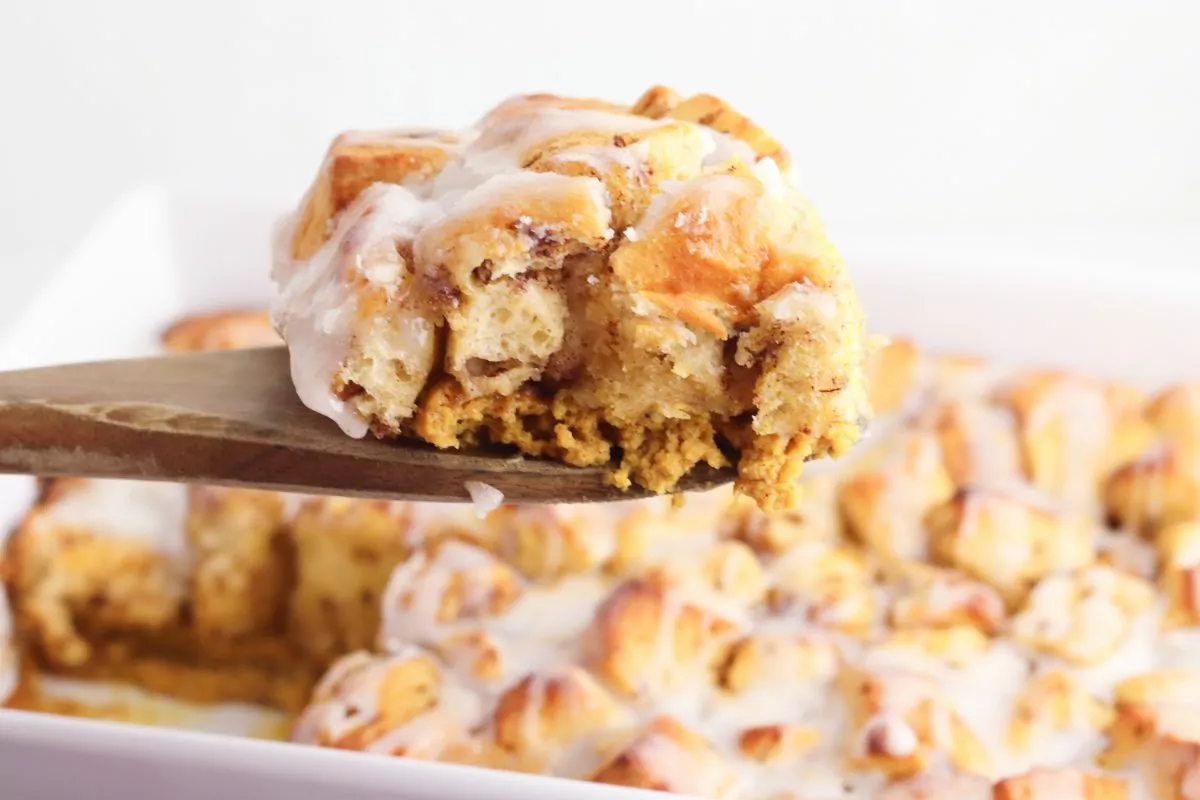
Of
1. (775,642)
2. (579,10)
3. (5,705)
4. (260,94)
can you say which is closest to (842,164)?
(579,10)

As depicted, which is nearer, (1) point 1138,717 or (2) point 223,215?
(1) point 1138,717

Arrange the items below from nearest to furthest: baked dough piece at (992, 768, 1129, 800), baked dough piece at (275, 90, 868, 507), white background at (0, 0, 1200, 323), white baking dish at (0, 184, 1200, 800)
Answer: baked dough piece at (275, 90, 868, 507)
baked dough piece at (992, 768, 1129, 800)
white baking dish at (0, 184, 1200, 800)
white background at (0, 0, 1200, 323)

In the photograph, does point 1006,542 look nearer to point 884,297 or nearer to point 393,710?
point 884,297

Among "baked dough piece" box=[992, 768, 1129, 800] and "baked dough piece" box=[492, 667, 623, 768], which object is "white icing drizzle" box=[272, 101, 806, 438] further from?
"baked dough piece" box=[992, 768, 1129, 800]

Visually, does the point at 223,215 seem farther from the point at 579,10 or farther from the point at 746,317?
the point at 746,317

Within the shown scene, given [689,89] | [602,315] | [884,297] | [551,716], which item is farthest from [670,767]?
[689,89]

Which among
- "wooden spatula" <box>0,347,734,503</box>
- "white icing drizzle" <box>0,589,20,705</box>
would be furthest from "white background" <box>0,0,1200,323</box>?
"wooden spatula" <box>0,347,734,503</box>
